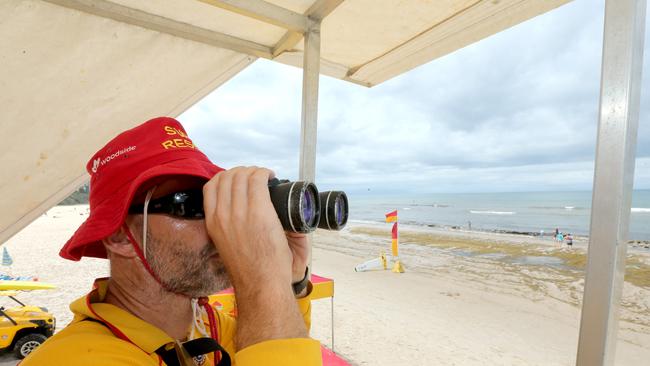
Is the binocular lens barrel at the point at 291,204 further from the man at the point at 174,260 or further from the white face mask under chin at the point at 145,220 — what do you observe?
the white face mask under chin at the point at 145,220

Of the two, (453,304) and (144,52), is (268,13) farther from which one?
(453,304)

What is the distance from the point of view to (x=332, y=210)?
80cm

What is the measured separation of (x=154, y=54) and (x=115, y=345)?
155 centimetres

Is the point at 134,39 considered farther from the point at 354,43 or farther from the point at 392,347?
the point at 392,347

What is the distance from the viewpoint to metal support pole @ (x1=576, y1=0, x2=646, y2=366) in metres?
0.73

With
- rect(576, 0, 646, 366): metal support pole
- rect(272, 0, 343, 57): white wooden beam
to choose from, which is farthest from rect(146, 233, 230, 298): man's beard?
rect(272, 0, 343, 57): white wooden beam

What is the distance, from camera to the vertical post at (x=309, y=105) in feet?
5.37

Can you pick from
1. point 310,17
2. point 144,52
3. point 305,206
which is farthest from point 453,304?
point 305,206

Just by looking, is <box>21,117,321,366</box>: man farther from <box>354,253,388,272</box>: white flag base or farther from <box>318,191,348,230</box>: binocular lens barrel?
<box>354,253,388,272</box>: white flag base

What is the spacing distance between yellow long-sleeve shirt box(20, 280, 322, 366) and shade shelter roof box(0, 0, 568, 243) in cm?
120

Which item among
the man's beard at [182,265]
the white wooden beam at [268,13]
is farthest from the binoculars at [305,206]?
the white wooden beam at [268,13]

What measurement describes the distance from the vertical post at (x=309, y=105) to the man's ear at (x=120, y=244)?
97 centimetres

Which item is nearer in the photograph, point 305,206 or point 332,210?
point 305,206

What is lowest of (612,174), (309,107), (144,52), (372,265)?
(372,265)
